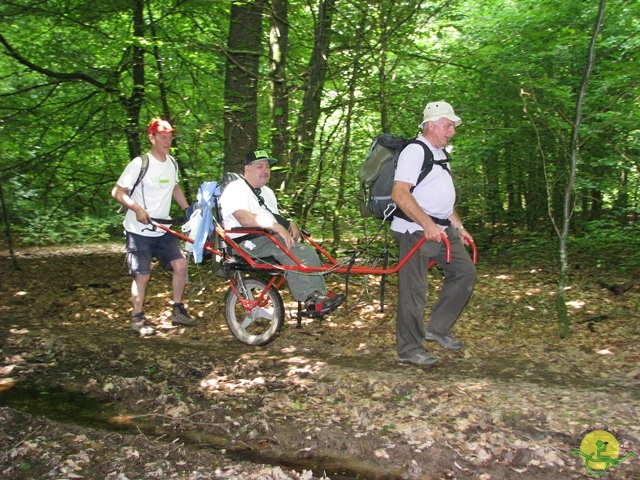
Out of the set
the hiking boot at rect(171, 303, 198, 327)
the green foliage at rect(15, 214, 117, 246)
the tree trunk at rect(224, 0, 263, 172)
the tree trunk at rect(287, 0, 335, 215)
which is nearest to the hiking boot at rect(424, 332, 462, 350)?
the hiking boot at rect(171, 303, 198, 327)

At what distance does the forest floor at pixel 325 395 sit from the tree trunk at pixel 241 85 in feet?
6.85

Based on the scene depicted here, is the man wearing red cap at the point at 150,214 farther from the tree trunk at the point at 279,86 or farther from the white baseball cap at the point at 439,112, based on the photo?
the white baseball cap at the point at 439,112

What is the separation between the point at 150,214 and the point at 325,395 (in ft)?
9.53

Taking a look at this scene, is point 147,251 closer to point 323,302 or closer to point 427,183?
point 323,302

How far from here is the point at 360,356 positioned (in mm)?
5758

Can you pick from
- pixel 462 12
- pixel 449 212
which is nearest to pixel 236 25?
pixel 462 12

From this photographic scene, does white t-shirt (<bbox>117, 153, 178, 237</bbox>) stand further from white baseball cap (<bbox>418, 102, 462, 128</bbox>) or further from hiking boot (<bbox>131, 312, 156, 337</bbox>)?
white baseball cap (<bbox>418, 102, 462, 128</bbox>)

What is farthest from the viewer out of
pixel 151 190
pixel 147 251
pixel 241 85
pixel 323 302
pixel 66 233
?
pixel 66 233

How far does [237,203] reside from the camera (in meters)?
5.77

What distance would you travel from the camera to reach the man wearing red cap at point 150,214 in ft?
20.3

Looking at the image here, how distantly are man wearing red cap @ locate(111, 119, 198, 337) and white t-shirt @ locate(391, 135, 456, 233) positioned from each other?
8.55 feet

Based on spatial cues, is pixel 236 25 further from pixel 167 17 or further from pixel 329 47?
pixel 167 17

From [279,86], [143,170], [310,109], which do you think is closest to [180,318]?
[143,170]

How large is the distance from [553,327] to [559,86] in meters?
3.76
